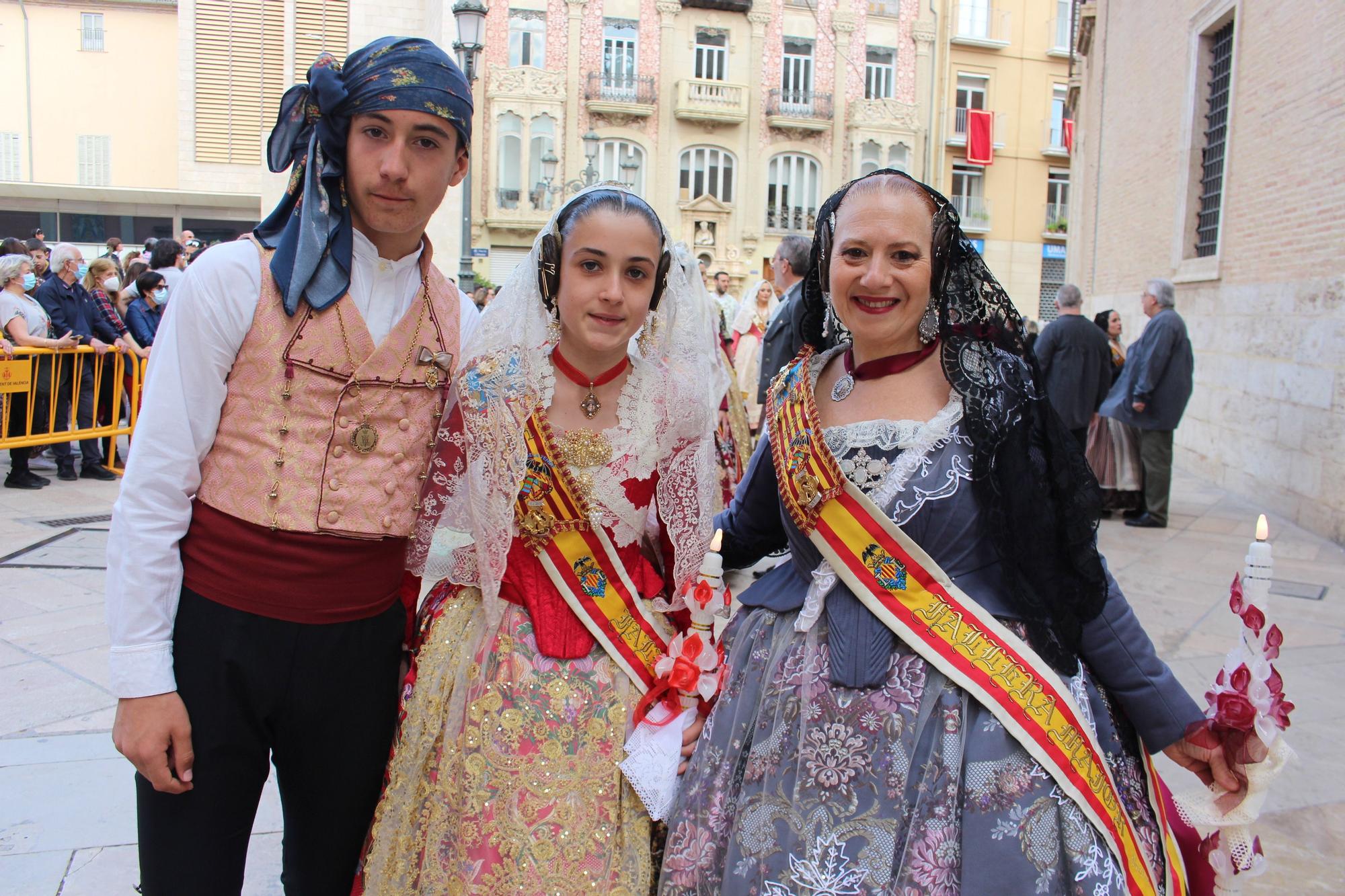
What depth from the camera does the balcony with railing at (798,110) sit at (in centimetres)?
2866

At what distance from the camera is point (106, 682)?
3820mm

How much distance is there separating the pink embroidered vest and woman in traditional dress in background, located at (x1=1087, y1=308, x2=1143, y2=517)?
284 inches

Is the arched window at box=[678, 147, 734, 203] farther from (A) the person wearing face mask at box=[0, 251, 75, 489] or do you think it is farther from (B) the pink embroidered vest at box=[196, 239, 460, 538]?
(B) the pink embroidered vest at box=[196, 239, 460, 538]

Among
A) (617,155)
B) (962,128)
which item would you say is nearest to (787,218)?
(617,155)

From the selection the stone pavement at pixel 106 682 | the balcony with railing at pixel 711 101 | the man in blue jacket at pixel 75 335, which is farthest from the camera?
the balcony with railing at pixel 711 101

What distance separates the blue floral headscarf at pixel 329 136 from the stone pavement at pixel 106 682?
178 cm

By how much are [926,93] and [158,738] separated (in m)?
31.8

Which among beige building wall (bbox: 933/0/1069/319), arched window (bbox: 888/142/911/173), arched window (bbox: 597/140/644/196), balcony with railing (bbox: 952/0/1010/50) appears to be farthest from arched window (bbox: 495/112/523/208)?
balcony with railing (bbox: 952/0/1010/50)

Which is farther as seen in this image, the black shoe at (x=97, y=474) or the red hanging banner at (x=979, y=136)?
the red hanging banner at (x=979, y=136)

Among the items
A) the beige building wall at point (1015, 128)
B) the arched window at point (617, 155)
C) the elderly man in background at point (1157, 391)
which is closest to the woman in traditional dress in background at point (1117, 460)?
the elderly man in background at point (1157, 391)

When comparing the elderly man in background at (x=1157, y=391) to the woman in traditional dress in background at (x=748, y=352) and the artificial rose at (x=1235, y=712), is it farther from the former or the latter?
the artificial rose at (x=1235, y=712)

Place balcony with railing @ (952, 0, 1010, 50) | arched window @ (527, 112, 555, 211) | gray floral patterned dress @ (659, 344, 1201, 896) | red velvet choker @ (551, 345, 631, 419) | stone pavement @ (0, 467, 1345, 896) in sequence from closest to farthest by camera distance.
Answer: gray floral patterned dress @ (659, 344, 1201, 896) → red velvet choker @ (551, 345, 631, 419) → stone pavement @ (0, 467, 1345, 896) → arched window @ (527, 112, 555, 211) → balcony with railing @ (952, 0, 1010, 50)

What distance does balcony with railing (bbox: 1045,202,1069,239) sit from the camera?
100 feet

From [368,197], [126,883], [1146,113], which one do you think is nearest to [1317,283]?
[1146,113]
